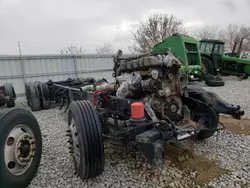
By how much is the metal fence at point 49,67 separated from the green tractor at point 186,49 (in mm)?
3656

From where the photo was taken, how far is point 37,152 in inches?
104

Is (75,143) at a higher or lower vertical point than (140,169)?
higher

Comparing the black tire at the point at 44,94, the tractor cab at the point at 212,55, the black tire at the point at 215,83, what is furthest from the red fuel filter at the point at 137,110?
the tractor cab at the point at 212,55

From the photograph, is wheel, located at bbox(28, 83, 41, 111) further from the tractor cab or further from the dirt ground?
the tractor cab

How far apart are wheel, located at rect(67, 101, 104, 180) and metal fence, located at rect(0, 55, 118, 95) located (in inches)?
341

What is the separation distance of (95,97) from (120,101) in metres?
0.85

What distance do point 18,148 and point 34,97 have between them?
16.7 ft

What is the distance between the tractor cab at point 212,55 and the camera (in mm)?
13961

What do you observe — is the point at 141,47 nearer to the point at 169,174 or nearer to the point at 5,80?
the point at 5,80

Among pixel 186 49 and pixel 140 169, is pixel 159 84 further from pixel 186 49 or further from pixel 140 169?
pixel 186 49

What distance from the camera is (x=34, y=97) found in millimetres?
7145

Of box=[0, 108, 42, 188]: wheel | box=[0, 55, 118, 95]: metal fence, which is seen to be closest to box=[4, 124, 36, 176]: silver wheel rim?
box=[0, 108, 42, 188]: wheel

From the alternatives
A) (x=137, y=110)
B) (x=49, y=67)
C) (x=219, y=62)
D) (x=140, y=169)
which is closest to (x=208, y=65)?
(x=219, y=62)

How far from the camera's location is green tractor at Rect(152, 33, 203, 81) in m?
10.5
